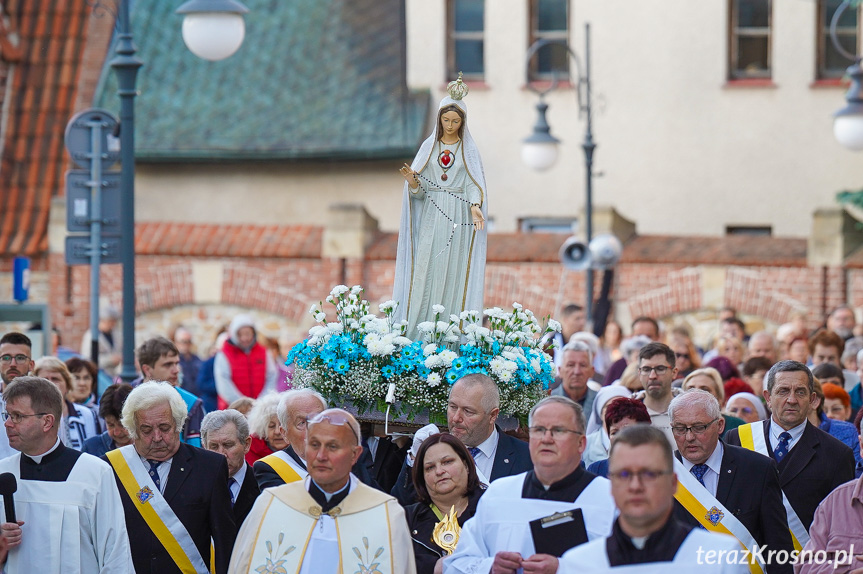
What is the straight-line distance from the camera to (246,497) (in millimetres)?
7480

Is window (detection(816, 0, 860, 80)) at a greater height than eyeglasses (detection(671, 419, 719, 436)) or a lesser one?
greater

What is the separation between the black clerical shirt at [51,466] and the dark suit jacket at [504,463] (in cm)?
166

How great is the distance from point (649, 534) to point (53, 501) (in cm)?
299

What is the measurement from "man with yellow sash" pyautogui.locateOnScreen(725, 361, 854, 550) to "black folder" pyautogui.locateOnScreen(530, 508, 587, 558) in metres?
2.49

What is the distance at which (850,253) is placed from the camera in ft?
63.4

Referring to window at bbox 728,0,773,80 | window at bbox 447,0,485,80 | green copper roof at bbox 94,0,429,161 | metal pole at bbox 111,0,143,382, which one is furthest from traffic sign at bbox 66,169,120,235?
window at bbox 728,0,773,80

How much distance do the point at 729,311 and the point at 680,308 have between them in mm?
3845

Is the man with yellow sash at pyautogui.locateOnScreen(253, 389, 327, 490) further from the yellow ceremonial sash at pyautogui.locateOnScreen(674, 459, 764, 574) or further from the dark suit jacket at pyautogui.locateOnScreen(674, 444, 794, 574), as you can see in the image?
the dark suit jacket at pyautogui.locateOnScreen(674, 444, 794, 574)

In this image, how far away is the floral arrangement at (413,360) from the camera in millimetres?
8188

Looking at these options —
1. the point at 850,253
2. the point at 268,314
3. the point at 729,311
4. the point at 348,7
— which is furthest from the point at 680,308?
the point at 348,7

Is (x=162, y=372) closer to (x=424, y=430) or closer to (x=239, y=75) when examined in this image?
(x=424, y=430)

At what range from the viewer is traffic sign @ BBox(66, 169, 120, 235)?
1199 cm

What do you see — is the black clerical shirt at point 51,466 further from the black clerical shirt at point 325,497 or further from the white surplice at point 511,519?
the white surplice at point 511,519

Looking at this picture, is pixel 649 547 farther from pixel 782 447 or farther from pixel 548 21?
pixel 548 21
